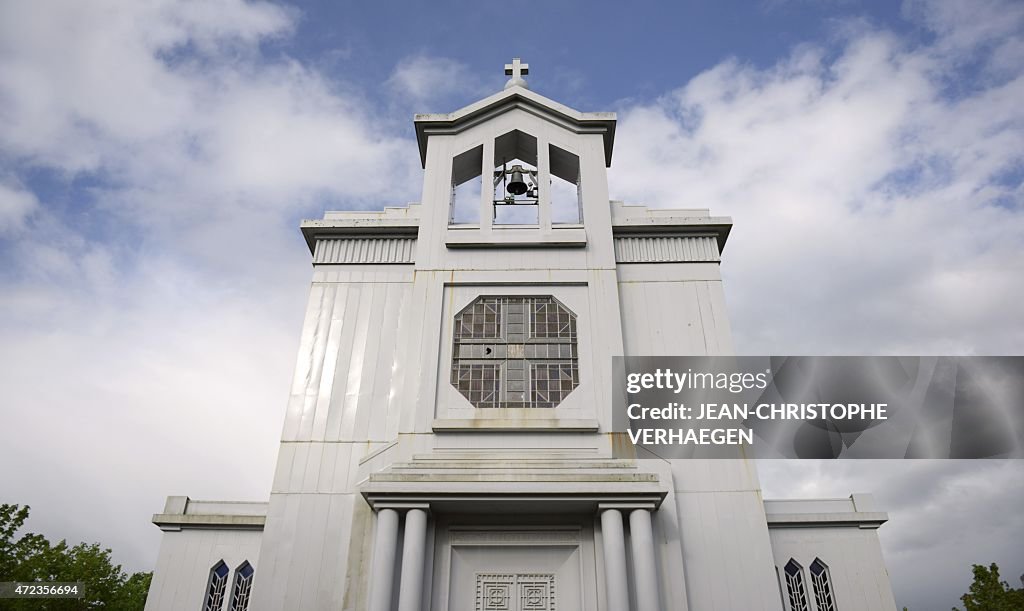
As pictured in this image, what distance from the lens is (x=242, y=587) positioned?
1174cm

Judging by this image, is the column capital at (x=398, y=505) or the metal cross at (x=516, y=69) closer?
the column capital at (x=398, y=505)

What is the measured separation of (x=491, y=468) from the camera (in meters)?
10.4

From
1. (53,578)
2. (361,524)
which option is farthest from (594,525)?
(53,578)

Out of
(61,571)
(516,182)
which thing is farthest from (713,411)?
(61,571)

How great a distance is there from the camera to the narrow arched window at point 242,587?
11586 millimetres

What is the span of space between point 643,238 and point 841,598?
7133 mm

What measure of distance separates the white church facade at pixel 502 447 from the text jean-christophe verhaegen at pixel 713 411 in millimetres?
482

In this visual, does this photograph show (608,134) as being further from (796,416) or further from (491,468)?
(491,468)

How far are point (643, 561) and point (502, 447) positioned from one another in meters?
2.73

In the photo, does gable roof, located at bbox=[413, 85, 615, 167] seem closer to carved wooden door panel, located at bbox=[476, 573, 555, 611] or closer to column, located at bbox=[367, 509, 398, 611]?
column, located at bbox=[367, 509, 398, 611]

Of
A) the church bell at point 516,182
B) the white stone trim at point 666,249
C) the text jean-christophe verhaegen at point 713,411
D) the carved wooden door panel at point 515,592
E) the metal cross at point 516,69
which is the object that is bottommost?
the carved wooden door panel at point 515,592

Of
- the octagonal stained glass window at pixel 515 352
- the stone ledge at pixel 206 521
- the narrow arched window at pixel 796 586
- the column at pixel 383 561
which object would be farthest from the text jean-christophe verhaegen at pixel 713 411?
the stone ledge at pixel 206 521

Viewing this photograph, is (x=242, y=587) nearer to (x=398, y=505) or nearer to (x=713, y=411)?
(x=398, y=505)

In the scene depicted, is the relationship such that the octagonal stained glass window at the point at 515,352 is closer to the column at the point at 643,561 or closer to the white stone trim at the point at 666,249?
the white stone trim at the point at 666,249
